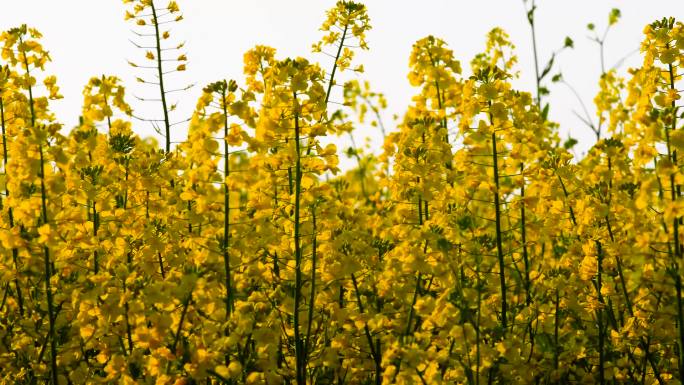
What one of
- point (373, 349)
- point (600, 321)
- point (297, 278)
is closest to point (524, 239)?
point (600, 321)

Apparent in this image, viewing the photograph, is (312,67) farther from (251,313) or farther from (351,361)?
(351,361)

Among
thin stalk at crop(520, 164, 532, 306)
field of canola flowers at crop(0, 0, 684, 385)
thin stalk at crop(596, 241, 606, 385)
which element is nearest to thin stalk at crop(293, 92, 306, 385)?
field of canola flowers at crop(0, 0, 684, 385)

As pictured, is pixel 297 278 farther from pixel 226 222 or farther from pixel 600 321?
pixel 600 321

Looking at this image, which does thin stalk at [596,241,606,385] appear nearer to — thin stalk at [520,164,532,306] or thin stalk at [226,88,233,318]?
thin stalk at [520,164,532,306]

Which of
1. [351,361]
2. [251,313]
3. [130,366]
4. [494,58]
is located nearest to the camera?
[251,313]

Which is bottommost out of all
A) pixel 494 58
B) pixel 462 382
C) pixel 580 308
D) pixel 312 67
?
pixel 462 382

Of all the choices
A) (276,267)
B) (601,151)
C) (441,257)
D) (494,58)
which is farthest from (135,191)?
(494,58)

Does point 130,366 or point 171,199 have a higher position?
point 171,199

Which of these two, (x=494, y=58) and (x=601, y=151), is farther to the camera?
(x=494, y=58)

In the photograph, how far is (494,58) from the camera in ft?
23.7

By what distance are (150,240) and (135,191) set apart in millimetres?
596

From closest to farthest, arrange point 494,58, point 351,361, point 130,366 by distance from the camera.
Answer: point 130,366
point 351,361
point 494,58

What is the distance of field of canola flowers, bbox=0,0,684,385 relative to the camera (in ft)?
14.4

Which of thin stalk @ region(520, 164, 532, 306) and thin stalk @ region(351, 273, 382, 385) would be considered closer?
thin stalk @ region(351, 273, 382, 385)
